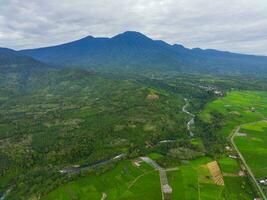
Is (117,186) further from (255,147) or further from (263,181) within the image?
(255,147)

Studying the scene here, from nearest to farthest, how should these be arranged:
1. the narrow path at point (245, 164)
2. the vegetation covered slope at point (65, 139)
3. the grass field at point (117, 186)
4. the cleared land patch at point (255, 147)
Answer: the grass field at point (117, 186) < the narrow path at point (245, 164) < the vegetation covered slope at point (65, 139) < the cleared land patch at point (255, 147)

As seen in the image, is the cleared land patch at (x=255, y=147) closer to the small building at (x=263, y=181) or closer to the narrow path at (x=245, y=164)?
the narrow path at (x=245, y=164)

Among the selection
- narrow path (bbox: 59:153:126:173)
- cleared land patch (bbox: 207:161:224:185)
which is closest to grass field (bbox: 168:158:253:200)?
cleared land patch (bbox: 207:161:224:185)

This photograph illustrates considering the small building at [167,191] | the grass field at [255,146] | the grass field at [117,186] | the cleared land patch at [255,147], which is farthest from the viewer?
the grass field at [255,146]

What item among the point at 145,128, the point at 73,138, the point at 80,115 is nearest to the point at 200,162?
the point at 145,128

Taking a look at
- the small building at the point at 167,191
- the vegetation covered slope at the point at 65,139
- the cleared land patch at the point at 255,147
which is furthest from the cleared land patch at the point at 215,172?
the vegetation covered slope at the point at 65,139

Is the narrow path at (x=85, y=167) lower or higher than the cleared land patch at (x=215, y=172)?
lower
